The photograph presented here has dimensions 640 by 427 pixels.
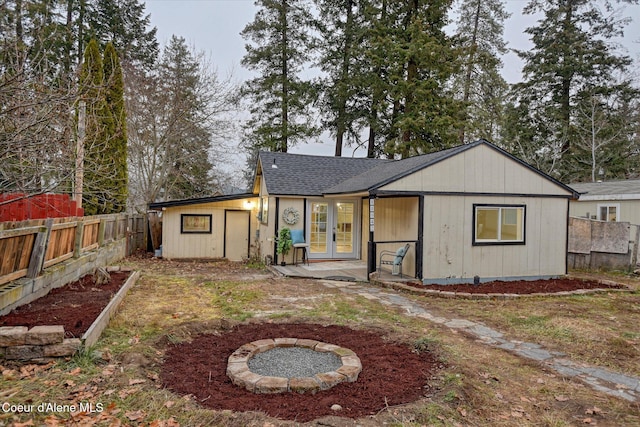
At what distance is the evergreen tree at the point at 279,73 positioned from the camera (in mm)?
20453

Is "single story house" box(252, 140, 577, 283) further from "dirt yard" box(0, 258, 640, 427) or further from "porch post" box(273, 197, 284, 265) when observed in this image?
"dirt yard" box(0, 258, 640, 427)

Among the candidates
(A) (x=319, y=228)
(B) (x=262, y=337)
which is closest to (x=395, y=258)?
(A) (x=319, y=228)

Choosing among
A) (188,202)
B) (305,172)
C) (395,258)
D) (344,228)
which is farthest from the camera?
(305,172)

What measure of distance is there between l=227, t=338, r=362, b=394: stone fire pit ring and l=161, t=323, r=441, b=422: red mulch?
2.1 inches

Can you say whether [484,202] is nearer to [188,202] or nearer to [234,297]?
[234,297]

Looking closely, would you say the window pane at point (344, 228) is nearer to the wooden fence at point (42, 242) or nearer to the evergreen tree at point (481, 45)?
the wooden fence at point (42, 242)

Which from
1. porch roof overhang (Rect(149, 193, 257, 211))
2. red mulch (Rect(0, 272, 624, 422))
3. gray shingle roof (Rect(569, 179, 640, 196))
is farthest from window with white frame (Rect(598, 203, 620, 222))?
porch roof overhang (Rect(149, 193, 257, 211))

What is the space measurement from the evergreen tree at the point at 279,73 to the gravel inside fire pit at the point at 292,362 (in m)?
16.9

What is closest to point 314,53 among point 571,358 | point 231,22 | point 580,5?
point 231,22

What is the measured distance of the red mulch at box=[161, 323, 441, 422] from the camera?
317 cm

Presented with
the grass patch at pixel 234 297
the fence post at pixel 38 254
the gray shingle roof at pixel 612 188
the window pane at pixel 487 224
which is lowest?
the grass patch at pixel 234 297

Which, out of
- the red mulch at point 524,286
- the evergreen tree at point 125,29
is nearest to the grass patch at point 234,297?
the red mulch at point 524,286

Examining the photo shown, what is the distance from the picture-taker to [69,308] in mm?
5266

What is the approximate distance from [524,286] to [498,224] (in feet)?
5.10
